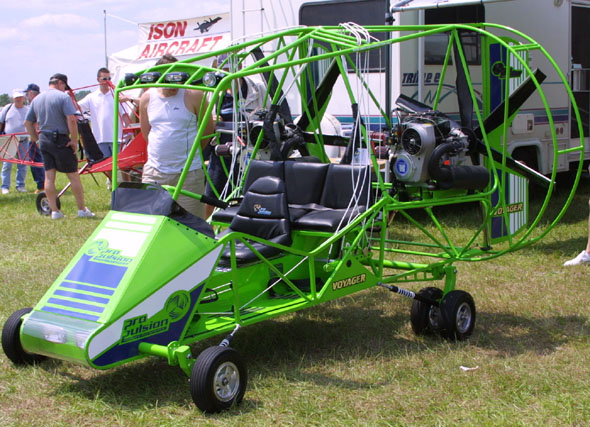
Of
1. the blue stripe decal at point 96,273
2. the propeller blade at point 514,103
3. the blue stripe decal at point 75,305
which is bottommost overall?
the blue stripe decal at point 75,305

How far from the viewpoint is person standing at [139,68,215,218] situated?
6.05 meters

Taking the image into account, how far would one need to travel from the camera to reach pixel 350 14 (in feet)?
28.3

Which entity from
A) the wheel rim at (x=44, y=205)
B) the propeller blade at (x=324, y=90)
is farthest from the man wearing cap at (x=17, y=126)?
the propeller blade at (x=324, y=90)

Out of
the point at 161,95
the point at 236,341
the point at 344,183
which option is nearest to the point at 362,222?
the point at 344,183

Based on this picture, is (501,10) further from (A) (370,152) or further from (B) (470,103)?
(A) (370,152)

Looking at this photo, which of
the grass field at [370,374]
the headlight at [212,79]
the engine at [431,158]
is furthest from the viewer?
the engine at [431,158]

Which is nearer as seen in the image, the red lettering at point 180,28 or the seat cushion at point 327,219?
the seat cushion at point 327,219

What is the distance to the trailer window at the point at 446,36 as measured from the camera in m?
8.64

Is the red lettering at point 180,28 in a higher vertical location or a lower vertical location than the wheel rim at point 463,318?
higher

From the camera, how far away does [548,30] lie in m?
9.45

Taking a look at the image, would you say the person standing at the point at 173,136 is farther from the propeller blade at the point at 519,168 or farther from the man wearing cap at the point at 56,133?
the man wearing cap at the point at 56,133

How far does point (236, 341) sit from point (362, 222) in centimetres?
119

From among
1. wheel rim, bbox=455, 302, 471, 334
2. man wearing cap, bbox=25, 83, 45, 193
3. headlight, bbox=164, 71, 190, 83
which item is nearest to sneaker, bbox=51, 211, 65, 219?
man wearing cap, bbox=25, 83, 45, 193

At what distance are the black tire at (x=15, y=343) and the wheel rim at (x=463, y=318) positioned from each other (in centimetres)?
279
